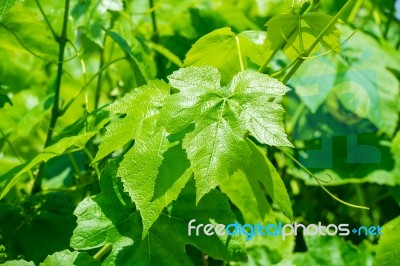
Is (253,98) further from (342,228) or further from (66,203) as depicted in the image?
(342,228)

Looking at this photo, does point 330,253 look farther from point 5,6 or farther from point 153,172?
point 5,6

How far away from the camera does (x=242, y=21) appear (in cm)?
206

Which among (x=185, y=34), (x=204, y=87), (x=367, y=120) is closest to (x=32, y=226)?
(x=204, y=87)

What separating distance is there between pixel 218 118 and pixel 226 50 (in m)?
0.31

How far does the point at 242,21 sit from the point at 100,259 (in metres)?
1.00

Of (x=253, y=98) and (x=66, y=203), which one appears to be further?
(x=66, y=203)

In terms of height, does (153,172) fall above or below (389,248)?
above

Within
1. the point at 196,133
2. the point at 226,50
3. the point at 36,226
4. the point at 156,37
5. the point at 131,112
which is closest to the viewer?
the point at 196,133

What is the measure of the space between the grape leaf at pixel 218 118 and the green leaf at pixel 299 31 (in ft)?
0.50

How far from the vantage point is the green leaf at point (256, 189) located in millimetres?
1267

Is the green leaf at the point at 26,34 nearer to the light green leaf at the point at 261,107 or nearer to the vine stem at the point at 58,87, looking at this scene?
the vine stem at the point at 58,87

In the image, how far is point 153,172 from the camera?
1092 millimetres

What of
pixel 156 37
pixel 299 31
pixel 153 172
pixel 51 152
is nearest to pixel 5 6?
pixel 51 152

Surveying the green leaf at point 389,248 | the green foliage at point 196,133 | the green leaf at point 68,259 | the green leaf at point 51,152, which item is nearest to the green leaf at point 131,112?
the green foliage at point 196,133
